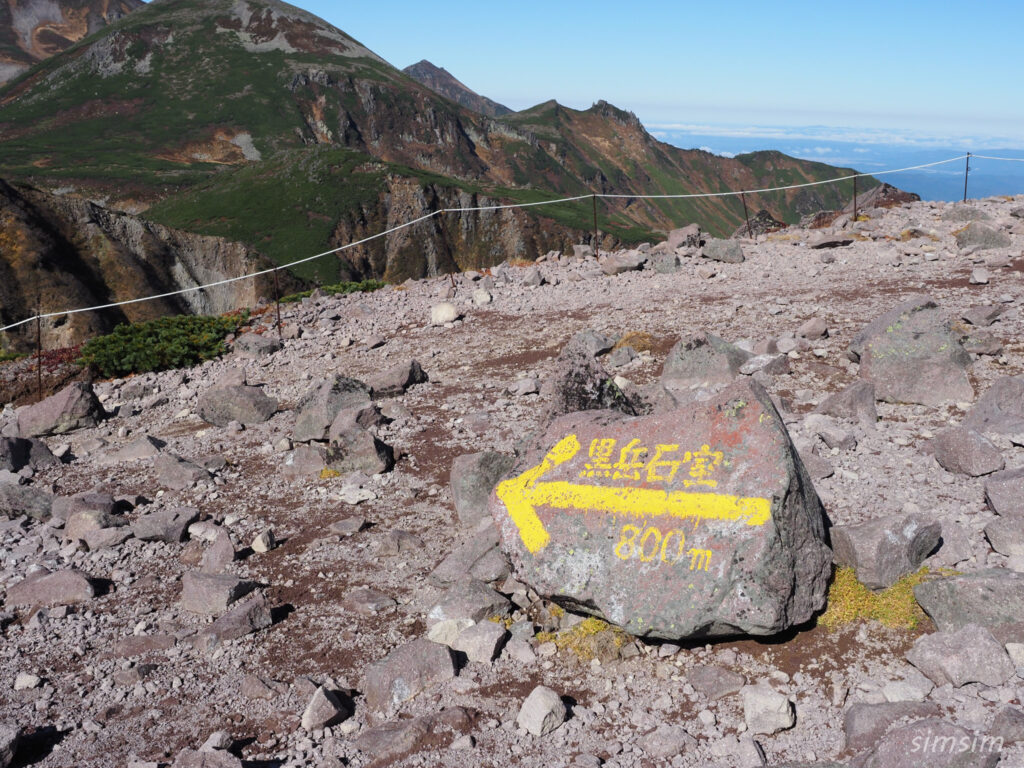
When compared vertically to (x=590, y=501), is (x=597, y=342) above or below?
below

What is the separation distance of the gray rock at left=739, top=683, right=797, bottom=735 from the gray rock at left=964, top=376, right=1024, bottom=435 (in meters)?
3.95

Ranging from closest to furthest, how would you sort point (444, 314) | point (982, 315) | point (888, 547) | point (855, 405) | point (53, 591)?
point (888, 547), point (53, 591), point (855, 405), point (982, 315), point (444, 314)

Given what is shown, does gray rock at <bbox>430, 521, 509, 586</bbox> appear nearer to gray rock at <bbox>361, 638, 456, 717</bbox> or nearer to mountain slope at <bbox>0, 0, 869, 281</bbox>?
gray rock at <bbox>361, 638, 456, 717</bbox>

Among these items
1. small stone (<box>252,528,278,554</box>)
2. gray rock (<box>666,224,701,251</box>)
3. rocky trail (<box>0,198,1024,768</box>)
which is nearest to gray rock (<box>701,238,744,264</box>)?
gray rock (<box>666,224,701,251</box>)

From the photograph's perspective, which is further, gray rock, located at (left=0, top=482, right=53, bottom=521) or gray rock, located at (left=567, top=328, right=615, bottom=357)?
gray rock, located at (left=567, top=328, right=615, bottom=357)

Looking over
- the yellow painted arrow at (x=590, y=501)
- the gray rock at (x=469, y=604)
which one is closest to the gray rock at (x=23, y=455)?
the gray rock at (x=469, y=604)

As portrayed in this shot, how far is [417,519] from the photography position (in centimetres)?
739

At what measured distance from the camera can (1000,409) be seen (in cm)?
731

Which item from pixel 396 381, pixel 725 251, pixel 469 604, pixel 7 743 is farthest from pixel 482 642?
pixel 725 251

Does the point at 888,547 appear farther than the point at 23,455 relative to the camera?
No

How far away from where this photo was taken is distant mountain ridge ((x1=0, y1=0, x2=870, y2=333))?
66.6 meters

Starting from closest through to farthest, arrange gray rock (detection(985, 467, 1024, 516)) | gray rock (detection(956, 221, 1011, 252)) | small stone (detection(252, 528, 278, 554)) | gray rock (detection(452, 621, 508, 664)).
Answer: gray rock (detection(452, 621, 508, 664)), gray rock (detection(985, 467, 1024, 516)), small stone (detection(252, 528, 278, 554)), gray rock (detection(956, 221, 1011, 252))

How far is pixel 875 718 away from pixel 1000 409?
4.39 metres

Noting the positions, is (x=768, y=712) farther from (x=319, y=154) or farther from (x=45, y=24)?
(x=45, y=24)
